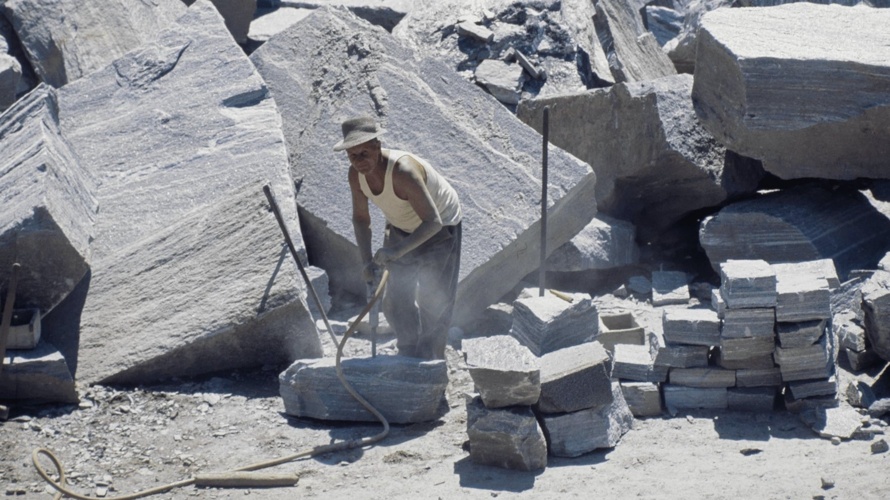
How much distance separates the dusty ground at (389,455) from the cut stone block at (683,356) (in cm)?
26

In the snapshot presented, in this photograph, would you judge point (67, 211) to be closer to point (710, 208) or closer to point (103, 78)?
point (103, 78)

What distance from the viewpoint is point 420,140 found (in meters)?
6.54

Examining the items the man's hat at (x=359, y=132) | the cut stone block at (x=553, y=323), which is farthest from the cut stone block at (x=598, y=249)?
the man's hat at (x=359, y=132)

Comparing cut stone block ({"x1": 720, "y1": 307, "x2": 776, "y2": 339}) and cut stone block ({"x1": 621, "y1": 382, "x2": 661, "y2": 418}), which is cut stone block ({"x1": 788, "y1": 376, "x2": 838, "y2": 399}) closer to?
cut stone block ({"x1": 720, "y1": 307, "x2": 776, "y2": 339})

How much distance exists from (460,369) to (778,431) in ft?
5.78

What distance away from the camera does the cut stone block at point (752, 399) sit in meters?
5.06

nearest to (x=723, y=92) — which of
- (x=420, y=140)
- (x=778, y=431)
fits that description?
(x=420, y=140)

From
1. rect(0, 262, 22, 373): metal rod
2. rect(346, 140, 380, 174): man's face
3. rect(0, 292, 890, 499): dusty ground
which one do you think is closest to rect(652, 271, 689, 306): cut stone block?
rect(0, 292, 890, 499): dusty ground

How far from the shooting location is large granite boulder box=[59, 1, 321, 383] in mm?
5426

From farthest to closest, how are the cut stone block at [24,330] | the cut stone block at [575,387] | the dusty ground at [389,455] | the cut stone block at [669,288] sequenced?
the cut stone block at [669,288], the cut stone block at [24,330], the cut stone block at [575,387], the dusty ground at [389,455]

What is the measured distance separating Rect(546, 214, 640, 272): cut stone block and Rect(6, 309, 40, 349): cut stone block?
3.19 meters

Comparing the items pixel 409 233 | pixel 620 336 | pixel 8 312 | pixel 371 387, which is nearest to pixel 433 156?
pixel 409 233

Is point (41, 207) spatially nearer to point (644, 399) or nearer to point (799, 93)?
point (644, 399)

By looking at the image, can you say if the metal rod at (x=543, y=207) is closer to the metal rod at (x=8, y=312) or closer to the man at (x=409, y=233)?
the man at (x=409, y=233)
